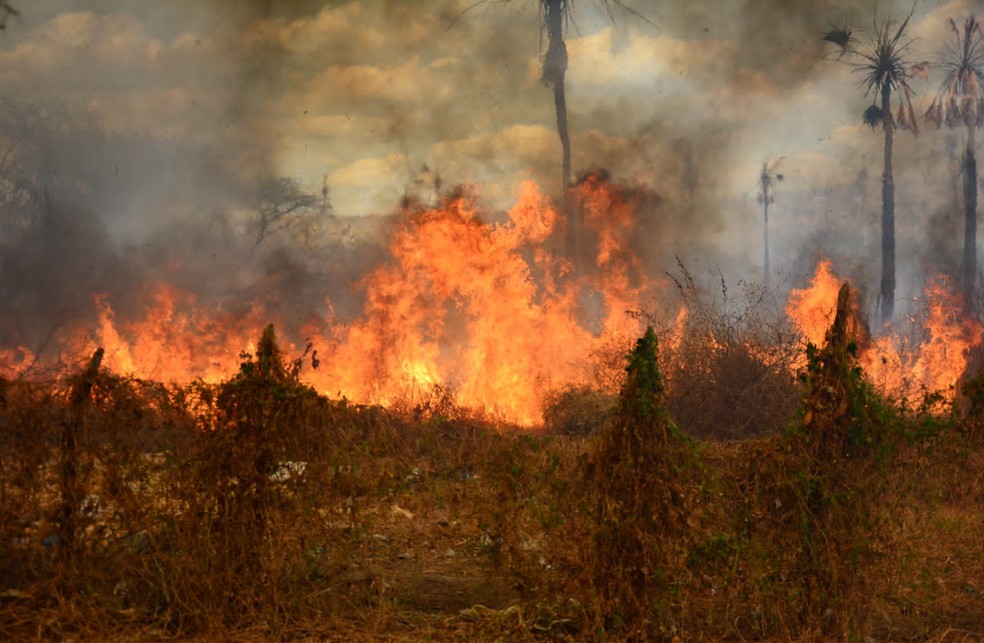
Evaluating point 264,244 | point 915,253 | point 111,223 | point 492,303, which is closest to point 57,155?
point 111,223

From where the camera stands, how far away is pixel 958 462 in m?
5.98

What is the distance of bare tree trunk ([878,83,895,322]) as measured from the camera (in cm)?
2961

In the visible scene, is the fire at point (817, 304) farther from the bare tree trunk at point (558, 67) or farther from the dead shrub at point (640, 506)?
the dead shrub at point (640, 506)

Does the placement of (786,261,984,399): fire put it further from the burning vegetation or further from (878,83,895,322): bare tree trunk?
the burning vegetation

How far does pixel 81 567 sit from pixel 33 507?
1.66ft

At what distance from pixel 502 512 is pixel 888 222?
2768 centimetres

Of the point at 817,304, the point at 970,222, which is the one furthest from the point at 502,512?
the point at 970,222

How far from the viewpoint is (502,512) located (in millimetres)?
6352

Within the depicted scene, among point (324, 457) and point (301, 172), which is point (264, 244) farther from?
point (324, 457)

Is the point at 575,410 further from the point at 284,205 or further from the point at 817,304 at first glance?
the point at 284,205

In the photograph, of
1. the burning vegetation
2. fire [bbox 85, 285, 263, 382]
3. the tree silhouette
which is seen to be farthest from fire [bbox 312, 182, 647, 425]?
the tree silhouette

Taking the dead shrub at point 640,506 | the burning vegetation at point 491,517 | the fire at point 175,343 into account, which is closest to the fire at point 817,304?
the fire at point 175,343

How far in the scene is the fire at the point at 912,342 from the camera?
70.0 ft

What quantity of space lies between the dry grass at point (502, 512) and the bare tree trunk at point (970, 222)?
2905 centimetres
